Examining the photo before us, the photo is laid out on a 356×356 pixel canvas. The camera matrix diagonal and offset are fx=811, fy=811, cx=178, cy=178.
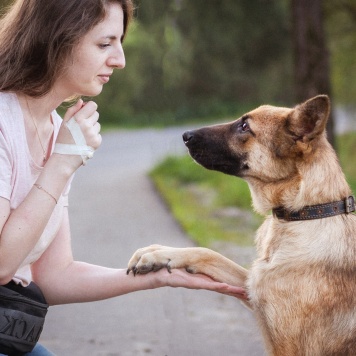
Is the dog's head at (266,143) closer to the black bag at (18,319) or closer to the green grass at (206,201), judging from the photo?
the black bag at (18,319)

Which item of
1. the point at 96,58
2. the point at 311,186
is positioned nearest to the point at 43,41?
the point at 96,58

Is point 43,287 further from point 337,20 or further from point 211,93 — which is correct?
point 211,93

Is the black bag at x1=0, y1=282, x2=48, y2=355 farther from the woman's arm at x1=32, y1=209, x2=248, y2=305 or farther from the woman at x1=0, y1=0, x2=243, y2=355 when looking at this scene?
the woman's arm at x1=32, y1=209, x2=248, y2=305

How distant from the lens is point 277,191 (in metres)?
3.87

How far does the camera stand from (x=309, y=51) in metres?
10.2

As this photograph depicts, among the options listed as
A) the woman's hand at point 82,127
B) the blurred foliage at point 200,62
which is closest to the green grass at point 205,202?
the woman's hand at point 82,127

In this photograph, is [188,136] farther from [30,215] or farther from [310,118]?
[30,215]

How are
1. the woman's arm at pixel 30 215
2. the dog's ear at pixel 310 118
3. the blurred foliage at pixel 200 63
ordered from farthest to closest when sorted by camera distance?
the blurred foliage at pixel 200 63 → the dog's ear at pixel 310 118 → the woman's arm at pixel 30 215

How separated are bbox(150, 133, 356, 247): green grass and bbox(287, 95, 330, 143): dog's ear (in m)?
3.42

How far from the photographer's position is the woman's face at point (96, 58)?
3.06 metres

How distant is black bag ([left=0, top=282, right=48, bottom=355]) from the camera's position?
2998mm

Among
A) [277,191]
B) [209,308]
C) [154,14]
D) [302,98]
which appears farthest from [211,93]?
[277,191]

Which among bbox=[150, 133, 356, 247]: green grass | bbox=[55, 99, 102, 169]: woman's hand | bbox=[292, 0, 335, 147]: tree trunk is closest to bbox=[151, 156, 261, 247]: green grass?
bbox=[150, 133, 356, 247]: green grass

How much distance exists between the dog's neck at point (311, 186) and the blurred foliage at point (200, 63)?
16.9m
